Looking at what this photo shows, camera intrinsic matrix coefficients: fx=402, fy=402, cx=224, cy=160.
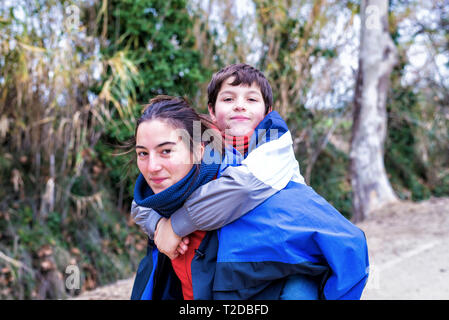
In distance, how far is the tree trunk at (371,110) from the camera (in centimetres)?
676

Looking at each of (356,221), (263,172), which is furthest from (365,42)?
(263,172)

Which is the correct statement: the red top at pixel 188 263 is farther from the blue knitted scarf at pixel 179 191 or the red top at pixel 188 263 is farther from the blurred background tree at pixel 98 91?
the blurred background tree at pixel 98 91

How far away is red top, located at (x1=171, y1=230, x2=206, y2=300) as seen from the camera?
153cm

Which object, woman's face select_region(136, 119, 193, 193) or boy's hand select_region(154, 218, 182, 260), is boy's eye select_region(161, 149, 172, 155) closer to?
woman's face select_region(136, 119, 193, 193)

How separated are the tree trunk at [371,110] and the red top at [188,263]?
575 cm

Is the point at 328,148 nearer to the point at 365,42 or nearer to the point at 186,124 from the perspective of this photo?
the point at 365,42

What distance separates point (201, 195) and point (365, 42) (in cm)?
637

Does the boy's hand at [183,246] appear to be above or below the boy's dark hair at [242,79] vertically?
below

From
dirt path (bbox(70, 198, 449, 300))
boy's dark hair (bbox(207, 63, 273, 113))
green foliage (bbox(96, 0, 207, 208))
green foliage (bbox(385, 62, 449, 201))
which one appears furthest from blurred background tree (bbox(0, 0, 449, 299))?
green foliage (bbox(385, 62, 449, 201))

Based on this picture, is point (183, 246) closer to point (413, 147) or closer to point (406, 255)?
point (406, 255)

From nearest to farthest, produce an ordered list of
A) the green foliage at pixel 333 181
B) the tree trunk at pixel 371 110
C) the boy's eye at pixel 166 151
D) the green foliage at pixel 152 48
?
the boy's eye at pixel 166 151
the green foliage at pixel 152 48
the tree trunk at pixel 371 110
the green foliage at pixel 333 181

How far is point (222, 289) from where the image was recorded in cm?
134

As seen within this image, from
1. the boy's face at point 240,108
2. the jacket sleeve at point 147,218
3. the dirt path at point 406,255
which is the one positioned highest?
the boy's face at point 240,108

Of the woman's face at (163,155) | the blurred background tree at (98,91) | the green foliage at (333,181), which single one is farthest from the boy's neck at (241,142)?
the green foliage at (333,181)
